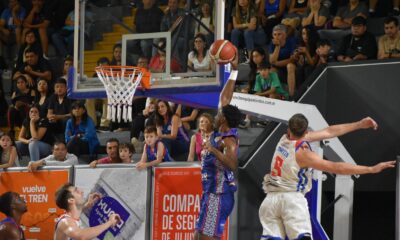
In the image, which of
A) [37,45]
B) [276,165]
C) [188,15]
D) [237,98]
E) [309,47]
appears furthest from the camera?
[37,45]

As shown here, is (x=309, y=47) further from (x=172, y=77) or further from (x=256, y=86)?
(x=172, y=77)

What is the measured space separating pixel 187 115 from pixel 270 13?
94.2 inches

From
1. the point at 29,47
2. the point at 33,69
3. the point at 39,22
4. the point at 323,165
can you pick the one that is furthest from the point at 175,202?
the point at 39,22

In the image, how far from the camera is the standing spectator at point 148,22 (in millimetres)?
10133

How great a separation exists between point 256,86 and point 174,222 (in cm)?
259

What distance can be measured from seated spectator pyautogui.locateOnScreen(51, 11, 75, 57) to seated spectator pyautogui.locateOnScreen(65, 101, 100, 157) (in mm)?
3622

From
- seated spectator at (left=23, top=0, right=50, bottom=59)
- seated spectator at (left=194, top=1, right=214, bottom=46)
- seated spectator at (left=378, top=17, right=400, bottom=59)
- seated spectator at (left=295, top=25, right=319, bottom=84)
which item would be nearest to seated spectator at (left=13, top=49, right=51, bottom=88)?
seated spectator at (left=23, top=0, right=50, bottom=59)

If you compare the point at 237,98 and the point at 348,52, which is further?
the point at 348,52

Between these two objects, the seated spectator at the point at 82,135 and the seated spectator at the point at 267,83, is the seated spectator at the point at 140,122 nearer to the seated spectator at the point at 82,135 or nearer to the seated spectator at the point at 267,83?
the seated spectator at the point at 82,135

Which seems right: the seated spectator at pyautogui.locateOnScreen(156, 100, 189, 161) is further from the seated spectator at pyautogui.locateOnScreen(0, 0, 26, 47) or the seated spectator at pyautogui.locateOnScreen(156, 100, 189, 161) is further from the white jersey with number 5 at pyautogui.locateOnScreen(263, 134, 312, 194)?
the seated spectator at pyautogui.locateOnScreen(0, 0, 26, 47)

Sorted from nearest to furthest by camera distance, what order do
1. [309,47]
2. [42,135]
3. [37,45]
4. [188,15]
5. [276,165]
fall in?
[276,165] → [188,15] → [309,47] → [42,135] → [37,45]

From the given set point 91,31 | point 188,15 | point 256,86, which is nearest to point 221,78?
point 188,15

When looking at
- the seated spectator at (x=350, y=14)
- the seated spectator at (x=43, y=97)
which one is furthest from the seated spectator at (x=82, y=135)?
the seated spectator at (x=350, y=14)

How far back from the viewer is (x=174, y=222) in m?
10.7
